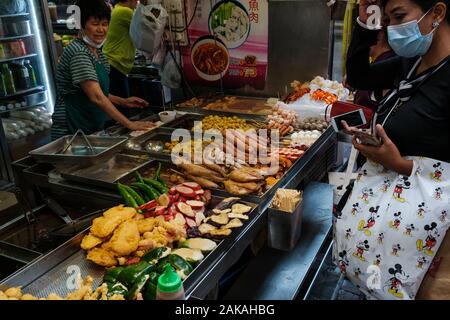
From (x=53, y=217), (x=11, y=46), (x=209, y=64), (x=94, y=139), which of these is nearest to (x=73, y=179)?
(x=53, y=217)

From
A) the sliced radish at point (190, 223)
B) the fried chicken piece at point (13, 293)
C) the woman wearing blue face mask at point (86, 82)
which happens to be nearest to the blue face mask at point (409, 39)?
the sliced radish at point (190, 223)

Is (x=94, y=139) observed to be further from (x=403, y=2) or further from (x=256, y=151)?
(x=403, y=2)

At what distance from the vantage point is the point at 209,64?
4.49 m

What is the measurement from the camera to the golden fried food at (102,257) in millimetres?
1721

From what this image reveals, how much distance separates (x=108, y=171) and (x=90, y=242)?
2.88ft

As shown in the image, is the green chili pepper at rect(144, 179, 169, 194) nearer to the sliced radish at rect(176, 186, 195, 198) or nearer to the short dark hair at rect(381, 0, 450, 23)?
the sliced radish at rect(176, 186, 195, 198)

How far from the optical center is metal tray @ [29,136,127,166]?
2391 mm

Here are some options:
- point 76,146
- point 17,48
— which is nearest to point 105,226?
point 76,146

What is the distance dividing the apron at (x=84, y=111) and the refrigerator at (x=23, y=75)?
218 centimetres

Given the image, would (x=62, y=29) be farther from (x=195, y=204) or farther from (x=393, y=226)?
(x=393, y=226)

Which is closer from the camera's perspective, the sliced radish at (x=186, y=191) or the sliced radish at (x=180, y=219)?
the sliced radish at (x=180, y=219)

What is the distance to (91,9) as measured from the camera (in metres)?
3.05

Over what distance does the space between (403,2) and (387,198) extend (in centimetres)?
85

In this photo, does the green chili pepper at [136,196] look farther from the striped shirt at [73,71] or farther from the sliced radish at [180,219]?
the striped shirt at [73,71]
